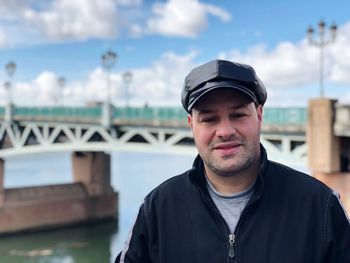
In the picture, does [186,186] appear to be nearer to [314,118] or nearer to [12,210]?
[314,118]

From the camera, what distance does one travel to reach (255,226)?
6.31 feet

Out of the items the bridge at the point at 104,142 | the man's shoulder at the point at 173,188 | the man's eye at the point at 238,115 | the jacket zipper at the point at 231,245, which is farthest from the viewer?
the bridge at the point at 104,142

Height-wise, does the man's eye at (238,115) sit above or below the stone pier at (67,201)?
above

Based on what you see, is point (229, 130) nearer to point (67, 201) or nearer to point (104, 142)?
point (104, 142)

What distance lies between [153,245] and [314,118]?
1203 centimetres

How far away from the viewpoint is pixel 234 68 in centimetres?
192

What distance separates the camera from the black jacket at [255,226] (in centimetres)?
188

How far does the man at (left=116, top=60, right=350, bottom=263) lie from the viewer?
1.89m

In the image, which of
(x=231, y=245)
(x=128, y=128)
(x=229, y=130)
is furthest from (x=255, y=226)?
(x=128, y=128)

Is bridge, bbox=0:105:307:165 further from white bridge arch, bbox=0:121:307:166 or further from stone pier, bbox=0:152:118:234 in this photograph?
stone pier, bbox=0:152:118:234

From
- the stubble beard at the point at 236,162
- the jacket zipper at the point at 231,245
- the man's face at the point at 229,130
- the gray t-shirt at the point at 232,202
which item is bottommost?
the jacket zipper at the point at 231,245

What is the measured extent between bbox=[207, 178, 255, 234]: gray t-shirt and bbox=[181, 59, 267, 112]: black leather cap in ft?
1.17

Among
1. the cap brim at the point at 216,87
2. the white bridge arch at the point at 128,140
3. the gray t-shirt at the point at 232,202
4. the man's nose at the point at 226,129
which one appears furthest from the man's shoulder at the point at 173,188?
the white bridge arch at the point at 128,140

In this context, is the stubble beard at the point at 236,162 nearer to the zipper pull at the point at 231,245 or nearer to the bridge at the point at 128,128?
the zipper pull at the point at 231,245
